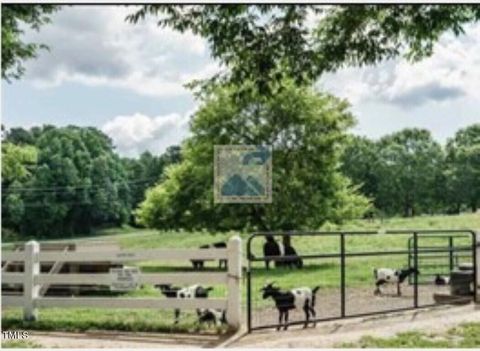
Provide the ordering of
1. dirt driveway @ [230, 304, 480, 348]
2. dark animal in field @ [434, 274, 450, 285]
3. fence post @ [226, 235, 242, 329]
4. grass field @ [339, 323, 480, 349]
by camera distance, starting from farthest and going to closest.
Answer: dark animal in field @ [434, 274, 450, 285]
fence post @ [226, 235, 242, 329]
dirt driveway @ [230, 304, 480, 348]
grass field @ [339, 323, 480, 349]

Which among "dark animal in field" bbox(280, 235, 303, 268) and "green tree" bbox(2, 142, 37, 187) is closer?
"green tree" bbox(2, 142, 37, 187)

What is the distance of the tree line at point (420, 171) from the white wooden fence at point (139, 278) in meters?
1.98

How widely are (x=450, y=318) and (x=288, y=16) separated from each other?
2.98 metres

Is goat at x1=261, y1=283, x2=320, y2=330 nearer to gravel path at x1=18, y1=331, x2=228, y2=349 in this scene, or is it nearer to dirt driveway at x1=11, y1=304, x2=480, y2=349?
dirt driveway at x1=11, y1=304, x2=480, y2=349

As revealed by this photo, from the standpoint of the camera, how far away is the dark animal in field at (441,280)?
9.51 meters

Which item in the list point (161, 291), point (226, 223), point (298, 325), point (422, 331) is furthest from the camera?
point (226, 223)

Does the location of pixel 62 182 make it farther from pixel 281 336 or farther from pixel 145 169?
pixel 281 336

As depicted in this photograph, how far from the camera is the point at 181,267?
8000 millimetres

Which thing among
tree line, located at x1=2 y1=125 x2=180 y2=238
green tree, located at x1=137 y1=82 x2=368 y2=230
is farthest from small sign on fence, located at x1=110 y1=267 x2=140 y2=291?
green tree, located at x1=137 y1=82 x2=368 y2=230

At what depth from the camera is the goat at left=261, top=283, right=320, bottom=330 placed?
712 cm

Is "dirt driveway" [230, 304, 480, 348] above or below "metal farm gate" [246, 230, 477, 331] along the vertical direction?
below

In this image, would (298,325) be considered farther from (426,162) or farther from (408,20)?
(408,20)

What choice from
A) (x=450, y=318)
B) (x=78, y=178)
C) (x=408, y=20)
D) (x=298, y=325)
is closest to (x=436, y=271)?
(x=450, y=318)

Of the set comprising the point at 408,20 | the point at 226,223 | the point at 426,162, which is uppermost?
the point at 408,20
